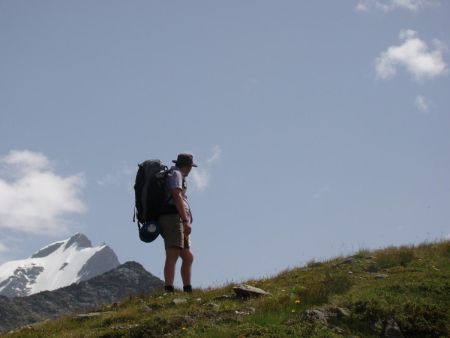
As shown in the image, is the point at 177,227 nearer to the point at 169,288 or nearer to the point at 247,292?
the point at 169,288

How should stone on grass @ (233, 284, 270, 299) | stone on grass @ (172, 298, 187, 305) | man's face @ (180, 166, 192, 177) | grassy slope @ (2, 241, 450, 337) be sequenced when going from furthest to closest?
man's face @ (180, 166, 192, 177) < stone on grass @ (172, 298, 187, 305) < stone on grass @ (233, 284, 270, 299) < grassy slope @ (2, 241, 450, 337)

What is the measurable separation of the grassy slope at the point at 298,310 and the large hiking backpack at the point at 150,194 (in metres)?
1.19

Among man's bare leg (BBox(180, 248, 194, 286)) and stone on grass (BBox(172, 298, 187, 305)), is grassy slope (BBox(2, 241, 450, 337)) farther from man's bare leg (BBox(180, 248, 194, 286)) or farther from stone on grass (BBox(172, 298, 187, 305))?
man's bare leg (BBox(180, 248, 194, 286))

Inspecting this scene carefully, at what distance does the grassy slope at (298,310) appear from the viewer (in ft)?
24.5

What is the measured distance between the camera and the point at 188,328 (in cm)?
759

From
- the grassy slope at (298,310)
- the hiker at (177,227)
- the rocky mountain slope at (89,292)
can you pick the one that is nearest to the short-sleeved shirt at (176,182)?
the hiker at (177,227)

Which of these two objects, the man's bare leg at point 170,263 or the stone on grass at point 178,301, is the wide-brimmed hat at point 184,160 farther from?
the stone on grass at point 178,301

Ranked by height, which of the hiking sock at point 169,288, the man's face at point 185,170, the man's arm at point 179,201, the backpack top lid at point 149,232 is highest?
the man's face at point 185,170

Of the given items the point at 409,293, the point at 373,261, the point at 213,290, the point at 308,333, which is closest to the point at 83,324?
the point at 213,290

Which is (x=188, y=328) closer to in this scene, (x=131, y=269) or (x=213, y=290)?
(x=213, y=290)

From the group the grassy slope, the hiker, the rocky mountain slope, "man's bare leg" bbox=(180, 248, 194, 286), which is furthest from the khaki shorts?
the rocky mountain slope

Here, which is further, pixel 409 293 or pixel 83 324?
pixel 83 324

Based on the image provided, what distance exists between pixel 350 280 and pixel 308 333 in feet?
9.82

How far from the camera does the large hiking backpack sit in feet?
35.4
